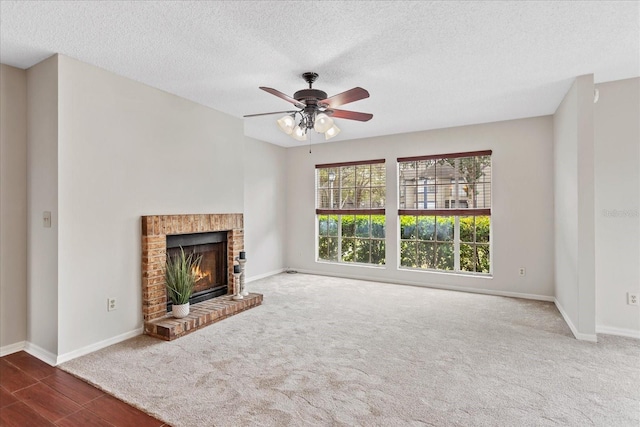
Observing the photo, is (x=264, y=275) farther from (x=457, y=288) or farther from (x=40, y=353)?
(x=40, y=353)

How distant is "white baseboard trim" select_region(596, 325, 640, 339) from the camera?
3.34 m

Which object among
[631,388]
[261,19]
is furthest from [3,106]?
[631,388]

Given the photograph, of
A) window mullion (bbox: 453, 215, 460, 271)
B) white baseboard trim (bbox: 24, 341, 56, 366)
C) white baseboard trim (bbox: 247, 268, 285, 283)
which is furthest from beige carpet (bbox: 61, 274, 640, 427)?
white baseboard trim (bbox: 247, 268, 285, 283)

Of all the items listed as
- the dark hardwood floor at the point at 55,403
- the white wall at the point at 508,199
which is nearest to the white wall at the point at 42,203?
the dark hardwood floor at the point at 55,403

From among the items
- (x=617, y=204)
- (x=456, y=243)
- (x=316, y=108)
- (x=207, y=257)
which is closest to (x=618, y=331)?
(x=617, y=204)

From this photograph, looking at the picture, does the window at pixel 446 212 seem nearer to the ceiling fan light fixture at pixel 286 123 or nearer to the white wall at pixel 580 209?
the white wall at pixel 580 209

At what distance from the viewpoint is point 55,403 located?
222cm

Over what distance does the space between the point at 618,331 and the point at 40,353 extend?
18.2 ft

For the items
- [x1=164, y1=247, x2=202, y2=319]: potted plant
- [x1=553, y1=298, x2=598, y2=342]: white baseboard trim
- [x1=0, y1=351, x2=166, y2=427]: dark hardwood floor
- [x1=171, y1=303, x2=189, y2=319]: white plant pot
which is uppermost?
[x1=164, y1=247, x2=202, y2=319]: potted plant

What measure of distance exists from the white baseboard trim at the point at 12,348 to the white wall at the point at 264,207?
10.0ft

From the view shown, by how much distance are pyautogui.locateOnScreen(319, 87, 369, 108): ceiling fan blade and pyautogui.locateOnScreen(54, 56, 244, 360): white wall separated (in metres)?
1.91

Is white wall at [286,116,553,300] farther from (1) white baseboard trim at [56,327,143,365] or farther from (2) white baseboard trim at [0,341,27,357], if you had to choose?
(2) white baseboard trim at [0,341,27,357]

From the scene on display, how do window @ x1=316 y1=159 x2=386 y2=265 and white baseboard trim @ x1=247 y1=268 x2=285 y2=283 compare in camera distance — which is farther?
window @ x1=316 y1=159 x2=386 y2=265

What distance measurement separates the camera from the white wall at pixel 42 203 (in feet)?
9.23
